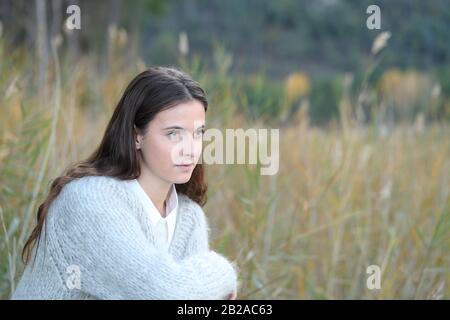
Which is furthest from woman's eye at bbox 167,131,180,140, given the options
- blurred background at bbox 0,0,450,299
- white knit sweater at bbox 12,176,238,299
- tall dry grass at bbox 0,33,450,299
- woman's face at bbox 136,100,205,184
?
tall dry grass at bbox 0,33,450,299

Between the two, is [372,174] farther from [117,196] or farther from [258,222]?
[117,196]

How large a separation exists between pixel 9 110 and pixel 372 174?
127 centimetres

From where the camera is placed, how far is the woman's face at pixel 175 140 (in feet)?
3.47

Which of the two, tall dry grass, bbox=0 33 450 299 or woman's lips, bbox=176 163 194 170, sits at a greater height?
woman's lips, bbox=176 163 194 170

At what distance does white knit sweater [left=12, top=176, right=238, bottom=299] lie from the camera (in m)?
0.98

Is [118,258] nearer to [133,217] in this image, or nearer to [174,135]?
[133,217]

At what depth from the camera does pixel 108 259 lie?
3.25ft

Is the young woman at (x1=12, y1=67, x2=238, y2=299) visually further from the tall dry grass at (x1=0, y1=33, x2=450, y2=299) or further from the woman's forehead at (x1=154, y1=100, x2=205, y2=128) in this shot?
the tall dry grass at (x1=0, y1=33, x2=450, y2=299)

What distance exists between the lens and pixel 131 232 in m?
1.00

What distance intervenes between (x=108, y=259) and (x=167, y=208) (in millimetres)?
201

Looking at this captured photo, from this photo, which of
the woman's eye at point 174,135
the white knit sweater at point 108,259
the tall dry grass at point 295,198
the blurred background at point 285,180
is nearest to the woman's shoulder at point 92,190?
the white knit sweater at point 108,259

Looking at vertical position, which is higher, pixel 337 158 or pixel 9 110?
pixel 9 110

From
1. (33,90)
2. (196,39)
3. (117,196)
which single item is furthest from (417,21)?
(117,196)

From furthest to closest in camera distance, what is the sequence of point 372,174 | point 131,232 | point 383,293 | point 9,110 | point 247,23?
point 247,23 < point 372,174 < point 9,110 < point 383,293 < point 131,232
